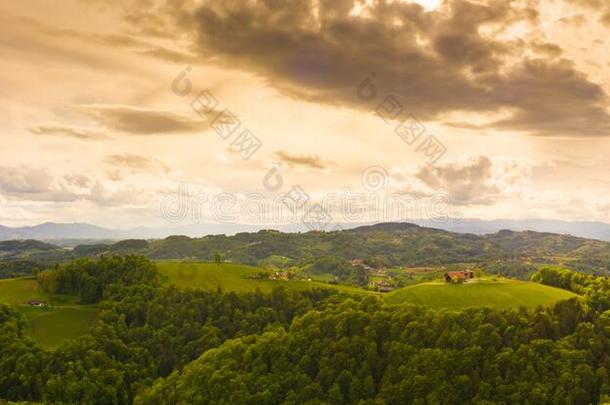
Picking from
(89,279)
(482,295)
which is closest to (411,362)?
(482,295)

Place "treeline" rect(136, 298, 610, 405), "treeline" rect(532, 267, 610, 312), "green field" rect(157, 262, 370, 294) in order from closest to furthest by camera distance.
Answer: "treeline" rect(136, 298, 610, 405) < "treeline" rect(532, 267, 610, 312) < "green field" rect(157, 262, 370, 294)

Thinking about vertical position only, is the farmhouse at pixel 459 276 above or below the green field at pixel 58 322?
above

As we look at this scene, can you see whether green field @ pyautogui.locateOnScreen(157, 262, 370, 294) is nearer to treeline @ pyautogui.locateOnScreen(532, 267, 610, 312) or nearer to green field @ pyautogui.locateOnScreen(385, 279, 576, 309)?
green field @ pyautogui.locateOnScreen(385, 279, 576, 309)

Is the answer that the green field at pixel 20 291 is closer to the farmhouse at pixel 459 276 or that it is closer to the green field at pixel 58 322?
the green field at pixel 58 322

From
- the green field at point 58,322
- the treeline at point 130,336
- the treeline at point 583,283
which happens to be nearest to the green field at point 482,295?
the treeline at point 583,283

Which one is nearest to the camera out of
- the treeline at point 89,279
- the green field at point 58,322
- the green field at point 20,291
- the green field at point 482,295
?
the green field at point 482,295

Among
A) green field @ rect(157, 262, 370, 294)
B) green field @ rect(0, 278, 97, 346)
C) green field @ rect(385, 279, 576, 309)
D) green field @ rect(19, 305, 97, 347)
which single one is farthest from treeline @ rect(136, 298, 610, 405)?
green field @ rect(157, 262, 370, 294)
